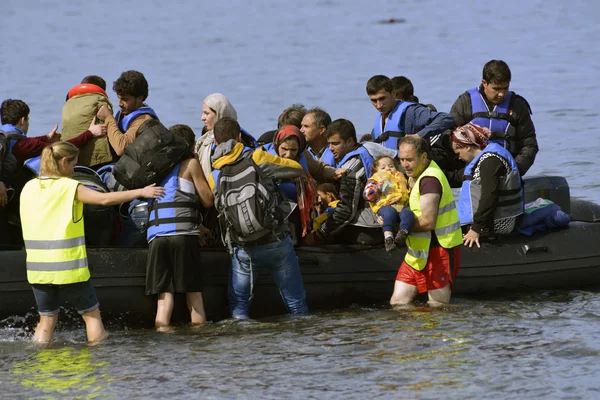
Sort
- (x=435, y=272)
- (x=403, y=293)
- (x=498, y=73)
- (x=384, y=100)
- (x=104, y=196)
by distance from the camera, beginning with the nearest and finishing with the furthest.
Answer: (x=104, y=196), (x=435, y=272), (x=403, y=293), (x=498, y=73), (x=384, y=100)

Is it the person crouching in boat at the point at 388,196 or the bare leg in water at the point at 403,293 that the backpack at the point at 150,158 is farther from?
the bare leg in water at the point at 403,293

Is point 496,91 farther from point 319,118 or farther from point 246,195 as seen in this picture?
point 246,195

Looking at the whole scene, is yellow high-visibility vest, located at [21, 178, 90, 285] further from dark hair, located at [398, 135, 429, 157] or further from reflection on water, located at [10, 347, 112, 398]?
dark hair, located at [398, 135, 429, 157]

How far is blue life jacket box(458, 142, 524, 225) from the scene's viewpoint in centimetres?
832

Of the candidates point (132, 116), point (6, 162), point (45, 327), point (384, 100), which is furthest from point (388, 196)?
point (6, 162)

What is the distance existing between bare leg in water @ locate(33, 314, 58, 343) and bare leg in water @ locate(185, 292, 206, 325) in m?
0.96

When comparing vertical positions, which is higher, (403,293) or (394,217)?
(394,217)

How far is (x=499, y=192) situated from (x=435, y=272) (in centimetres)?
94

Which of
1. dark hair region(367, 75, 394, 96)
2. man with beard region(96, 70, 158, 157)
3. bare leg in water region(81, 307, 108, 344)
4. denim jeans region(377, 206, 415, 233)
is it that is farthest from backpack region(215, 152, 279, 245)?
dark hair region(367, 75, 394, 96)

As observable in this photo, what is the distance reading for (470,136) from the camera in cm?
824

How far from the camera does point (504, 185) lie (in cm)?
838

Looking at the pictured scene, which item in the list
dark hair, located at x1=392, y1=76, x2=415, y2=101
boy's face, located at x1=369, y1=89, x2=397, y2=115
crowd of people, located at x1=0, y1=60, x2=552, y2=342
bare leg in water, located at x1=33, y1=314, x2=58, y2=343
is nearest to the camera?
crowd of people, located at x1=0, y1=60, x2=552, y2=342

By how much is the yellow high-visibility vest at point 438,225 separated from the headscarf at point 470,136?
0.53 m

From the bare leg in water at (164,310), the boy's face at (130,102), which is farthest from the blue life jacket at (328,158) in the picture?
the bare leg in water at (164,310)
